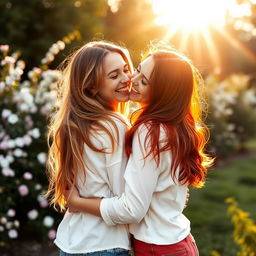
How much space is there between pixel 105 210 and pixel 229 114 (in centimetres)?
900

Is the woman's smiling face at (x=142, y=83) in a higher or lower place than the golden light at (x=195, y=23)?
higher

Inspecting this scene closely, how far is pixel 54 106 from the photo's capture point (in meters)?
4.63

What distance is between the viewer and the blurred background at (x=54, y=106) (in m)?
4.55

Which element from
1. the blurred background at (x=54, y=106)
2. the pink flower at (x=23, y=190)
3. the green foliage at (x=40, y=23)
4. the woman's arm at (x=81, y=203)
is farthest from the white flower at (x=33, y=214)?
the green foliage at (x=40, y=23)

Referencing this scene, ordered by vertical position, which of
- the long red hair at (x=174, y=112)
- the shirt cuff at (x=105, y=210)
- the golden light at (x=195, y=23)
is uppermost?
the long red hair at (x=174, y=112)

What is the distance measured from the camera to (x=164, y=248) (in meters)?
2.07

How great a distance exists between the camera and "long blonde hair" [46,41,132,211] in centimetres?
209

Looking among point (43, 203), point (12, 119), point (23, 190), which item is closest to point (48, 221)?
point (43, 203)

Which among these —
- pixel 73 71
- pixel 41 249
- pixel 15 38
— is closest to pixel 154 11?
pixel 15 38

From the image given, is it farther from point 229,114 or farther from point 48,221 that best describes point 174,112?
point 229,114

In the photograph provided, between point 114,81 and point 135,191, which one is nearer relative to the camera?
point 135,191

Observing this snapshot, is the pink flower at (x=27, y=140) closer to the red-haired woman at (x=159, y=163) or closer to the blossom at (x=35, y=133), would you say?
the blossom at (x=35, y=133)

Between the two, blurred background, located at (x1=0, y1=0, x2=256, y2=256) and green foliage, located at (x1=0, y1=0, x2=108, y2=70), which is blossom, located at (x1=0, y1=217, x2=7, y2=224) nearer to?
blurred background, located at (x1=0, y1=0, x2=256, y2=256)

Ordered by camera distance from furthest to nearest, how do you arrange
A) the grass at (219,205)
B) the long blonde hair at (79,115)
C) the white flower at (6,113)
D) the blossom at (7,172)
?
the grass at (219,205) < the white flower at (6,113) < the blossom at (7,172) < the long blonde hair at (79,115)
